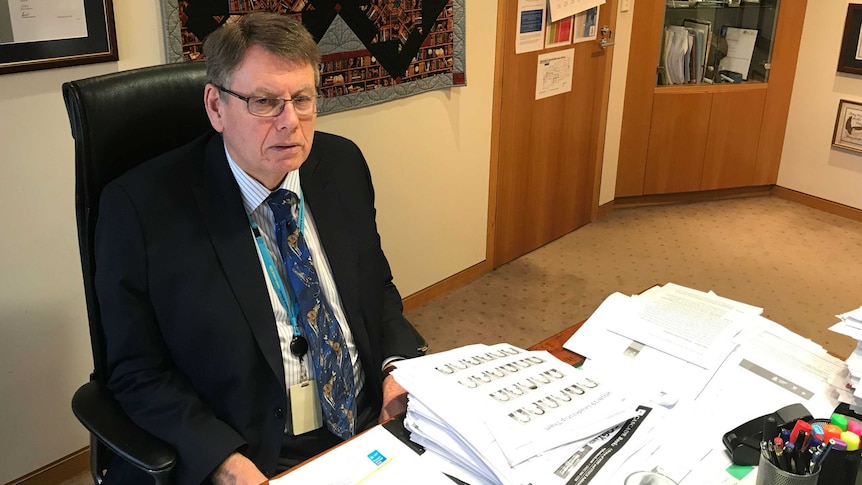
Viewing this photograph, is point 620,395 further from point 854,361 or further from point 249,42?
point 249,42

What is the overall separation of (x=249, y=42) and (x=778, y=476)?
1082 millimetres

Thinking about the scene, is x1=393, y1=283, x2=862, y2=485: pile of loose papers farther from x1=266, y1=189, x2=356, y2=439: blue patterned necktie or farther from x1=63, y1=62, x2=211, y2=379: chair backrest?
x1=63, y1=62, x2=211, y2=379: chair backrest

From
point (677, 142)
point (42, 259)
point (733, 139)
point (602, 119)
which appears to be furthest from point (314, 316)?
point (733, 139)

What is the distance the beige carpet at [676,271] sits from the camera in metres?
3.12

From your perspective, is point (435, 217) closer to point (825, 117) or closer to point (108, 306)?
point (108, 306)

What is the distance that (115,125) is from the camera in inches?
51.7

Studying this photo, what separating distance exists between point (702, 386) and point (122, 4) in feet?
5.56

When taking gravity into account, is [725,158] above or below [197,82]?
below

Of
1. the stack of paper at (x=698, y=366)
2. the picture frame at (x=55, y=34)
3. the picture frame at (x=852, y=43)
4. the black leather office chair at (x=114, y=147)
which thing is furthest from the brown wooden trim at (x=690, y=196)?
the black leather office chair at (x=114, y=147)

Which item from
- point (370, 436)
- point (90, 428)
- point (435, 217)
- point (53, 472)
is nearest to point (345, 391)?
point (370, 436)

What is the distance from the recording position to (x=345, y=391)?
58.3 inches

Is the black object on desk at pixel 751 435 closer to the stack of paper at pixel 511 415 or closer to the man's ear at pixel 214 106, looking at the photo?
the stack of paper at pixel 511 415

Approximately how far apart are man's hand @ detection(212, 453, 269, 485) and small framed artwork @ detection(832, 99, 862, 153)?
398 cm

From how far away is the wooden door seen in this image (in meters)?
3.36
